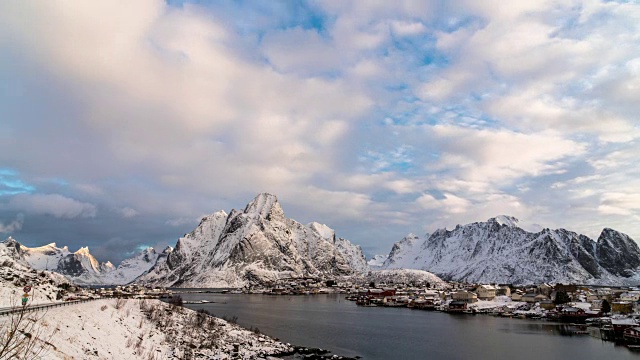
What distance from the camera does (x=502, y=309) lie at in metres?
116

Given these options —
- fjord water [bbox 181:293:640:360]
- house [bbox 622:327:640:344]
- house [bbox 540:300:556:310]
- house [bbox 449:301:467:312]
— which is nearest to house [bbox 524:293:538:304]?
house [bbox 540:300:556:310]

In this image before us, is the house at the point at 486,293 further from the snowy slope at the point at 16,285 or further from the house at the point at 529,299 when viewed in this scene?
the snowy slope at the point at 16,285

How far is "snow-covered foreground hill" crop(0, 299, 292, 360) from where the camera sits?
29.7 m

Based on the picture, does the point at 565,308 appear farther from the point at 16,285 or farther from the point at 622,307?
the point at 16,285

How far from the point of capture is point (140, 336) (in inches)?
1694

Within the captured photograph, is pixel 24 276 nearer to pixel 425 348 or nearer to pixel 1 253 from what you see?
pixel 1 253

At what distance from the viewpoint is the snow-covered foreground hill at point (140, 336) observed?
29.7 m

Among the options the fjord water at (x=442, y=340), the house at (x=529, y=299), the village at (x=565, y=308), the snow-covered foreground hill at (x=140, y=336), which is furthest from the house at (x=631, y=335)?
the house at (x=529, y=299)

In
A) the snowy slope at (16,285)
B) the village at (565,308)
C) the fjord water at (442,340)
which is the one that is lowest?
the fjord water at (442,340)

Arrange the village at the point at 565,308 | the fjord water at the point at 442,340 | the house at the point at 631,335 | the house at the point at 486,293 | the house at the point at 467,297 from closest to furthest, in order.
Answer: the fjord water at the point at 442,340 → the house at the point at 631,335 → the village at the point at 565,308 → the house at the point at 467,297 → the house at the point at 486,293

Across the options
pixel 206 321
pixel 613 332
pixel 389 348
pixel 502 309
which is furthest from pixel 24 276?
pixel 502 309

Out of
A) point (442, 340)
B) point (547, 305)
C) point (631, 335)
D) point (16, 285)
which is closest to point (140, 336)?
point (16, 285)

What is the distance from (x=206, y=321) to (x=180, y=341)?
17.2m

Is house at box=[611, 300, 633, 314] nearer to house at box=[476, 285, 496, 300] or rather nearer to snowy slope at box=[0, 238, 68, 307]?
house at box=[476, 285, 496, 300]
